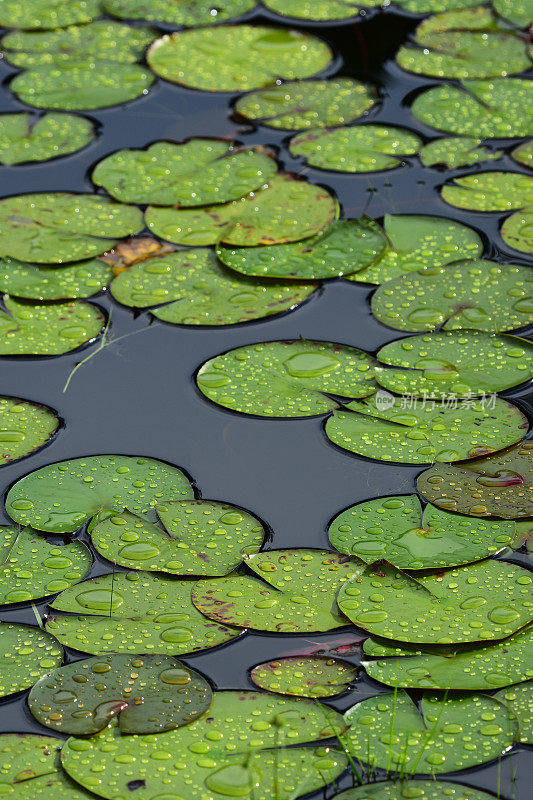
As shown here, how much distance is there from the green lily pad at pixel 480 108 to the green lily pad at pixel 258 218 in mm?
543

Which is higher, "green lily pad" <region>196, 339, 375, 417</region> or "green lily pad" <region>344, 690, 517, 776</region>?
"green lily pad" <region>196, 339, 375, 417</region>

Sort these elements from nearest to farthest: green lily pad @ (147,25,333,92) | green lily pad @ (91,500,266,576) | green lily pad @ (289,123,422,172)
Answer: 1. green lily pad @ (91,500,266,576)
2. green lily pad @ (289,123,422,172)
3. green lily pad @ (147,25,333,92)

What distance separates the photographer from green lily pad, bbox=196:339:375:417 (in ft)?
6.70

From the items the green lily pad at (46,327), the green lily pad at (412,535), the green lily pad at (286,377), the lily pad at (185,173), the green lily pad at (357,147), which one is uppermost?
the green lily pad at (357,147)

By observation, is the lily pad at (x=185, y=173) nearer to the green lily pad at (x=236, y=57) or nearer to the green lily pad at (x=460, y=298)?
the green lily pad at (x=236, y=57)

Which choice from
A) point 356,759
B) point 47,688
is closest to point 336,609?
point 356,759

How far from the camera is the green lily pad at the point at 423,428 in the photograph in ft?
6.32

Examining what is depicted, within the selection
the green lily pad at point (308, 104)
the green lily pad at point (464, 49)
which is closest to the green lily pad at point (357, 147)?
the green lily pad at point (308, 104)

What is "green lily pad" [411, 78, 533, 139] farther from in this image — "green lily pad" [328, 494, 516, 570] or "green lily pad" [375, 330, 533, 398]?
"green lily pad" [328, 494, 516, 570]

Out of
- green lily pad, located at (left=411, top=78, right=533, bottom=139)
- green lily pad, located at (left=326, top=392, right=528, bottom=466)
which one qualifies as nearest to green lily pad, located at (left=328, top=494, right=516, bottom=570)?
green lily pad, located at (left=326, top=392, right=528, bottom=466)

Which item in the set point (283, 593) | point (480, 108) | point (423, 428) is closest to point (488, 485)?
point (423, 428)

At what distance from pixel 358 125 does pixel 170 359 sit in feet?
3.65

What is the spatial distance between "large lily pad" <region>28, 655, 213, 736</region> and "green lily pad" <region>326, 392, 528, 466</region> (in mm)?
618

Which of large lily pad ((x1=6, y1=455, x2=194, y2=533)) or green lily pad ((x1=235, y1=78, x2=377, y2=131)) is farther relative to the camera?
green lily pad ((x1=235, y1=78, x2=377, y2=131))
